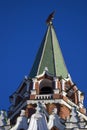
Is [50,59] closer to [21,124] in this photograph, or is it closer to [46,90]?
[46,90]

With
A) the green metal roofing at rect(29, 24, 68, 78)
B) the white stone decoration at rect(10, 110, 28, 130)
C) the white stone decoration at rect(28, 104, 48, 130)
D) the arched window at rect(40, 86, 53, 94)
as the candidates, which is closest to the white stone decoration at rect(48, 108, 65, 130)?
the white stone decoration at rect(28, 104, 48, 130)

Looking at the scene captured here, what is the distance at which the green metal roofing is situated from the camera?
1593 inches

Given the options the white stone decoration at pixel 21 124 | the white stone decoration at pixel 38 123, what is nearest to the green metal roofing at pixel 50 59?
the white stone decoration at pixel 21 124

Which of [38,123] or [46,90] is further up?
[46,90]

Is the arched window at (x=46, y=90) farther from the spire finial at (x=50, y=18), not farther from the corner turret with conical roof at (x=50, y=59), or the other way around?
the spire finial at (x=50, y=18)

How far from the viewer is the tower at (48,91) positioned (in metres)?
36.2

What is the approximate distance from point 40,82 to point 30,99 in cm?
257

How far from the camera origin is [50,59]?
139ft

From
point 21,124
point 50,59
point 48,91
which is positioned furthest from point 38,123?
point 50,59

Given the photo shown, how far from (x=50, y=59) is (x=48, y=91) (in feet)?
15.4

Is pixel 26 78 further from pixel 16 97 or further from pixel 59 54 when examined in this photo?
pixel 59 54

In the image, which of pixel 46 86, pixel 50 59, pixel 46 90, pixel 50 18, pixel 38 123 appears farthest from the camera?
pixel 50 18

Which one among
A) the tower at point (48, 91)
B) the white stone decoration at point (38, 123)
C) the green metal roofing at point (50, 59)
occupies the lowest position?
the white stone decoration at point (38, 123)

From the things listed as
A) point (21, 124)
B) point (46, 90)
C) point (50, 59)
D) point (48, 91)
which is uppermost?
point (50, 59)
